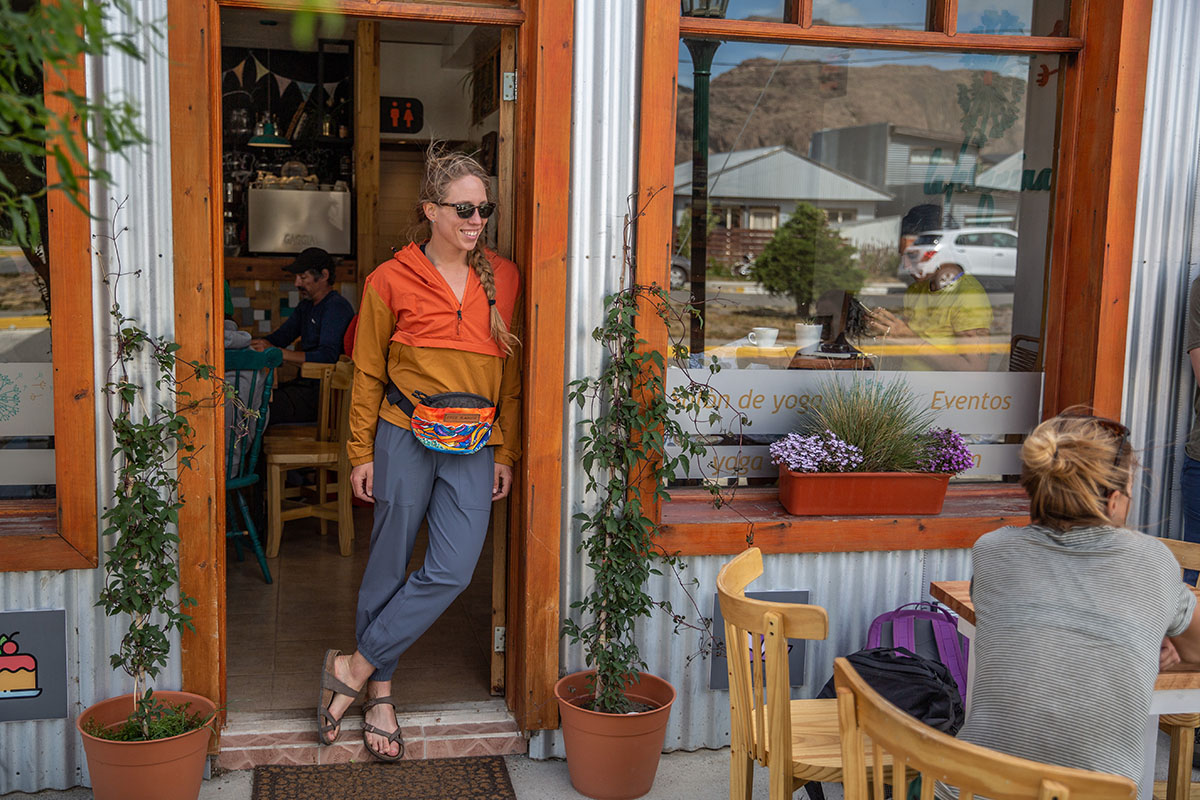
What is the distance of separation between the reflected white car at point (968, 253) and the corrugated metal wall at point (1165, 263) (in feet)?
1.52

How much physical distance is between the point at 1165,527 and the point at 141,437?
3.31 metres

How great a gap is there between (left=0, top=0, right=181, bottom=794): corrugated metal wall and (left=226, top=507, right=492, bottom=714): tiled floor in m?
0.52

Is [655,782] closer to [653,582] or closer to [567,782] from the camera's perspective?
[567,782]

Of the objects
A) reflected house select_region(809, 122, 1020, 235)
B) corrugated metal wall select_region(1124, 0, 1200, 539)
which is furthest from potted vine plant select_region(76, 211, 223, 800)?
corrugated metal wall select_region(1124, 0, 1200, 539)

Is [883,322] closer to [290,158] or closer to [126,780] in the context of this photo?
[126,780]

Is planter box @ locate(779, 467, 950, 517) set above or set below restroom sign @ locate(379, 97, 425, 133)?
below

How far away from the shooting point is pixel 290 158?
26.9 feet

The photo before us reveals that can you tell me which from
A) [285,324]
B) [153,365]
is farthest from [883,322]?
[285,324]

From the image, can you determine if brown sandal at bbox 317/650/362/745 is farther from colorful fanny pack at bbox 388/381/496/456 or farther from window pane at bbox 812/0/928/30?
window pane at bbox 812/0/928/30

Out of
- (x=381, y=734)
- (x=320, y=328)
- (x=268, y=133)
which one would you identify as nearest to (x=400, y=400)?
(x=381, y=734)

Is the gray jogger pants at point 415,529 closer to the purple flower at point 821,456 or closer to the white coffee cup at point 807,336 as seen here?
the purple flower at point 821,456

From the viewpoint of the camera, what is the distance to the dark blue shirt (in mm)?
6340

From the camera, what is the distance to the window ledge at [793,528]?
3545 mm

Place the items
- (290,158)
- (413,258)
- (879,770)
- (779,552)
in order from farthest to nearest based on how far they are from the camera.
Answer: (290,158) < (779,552) < (413,258) < (879,770)
